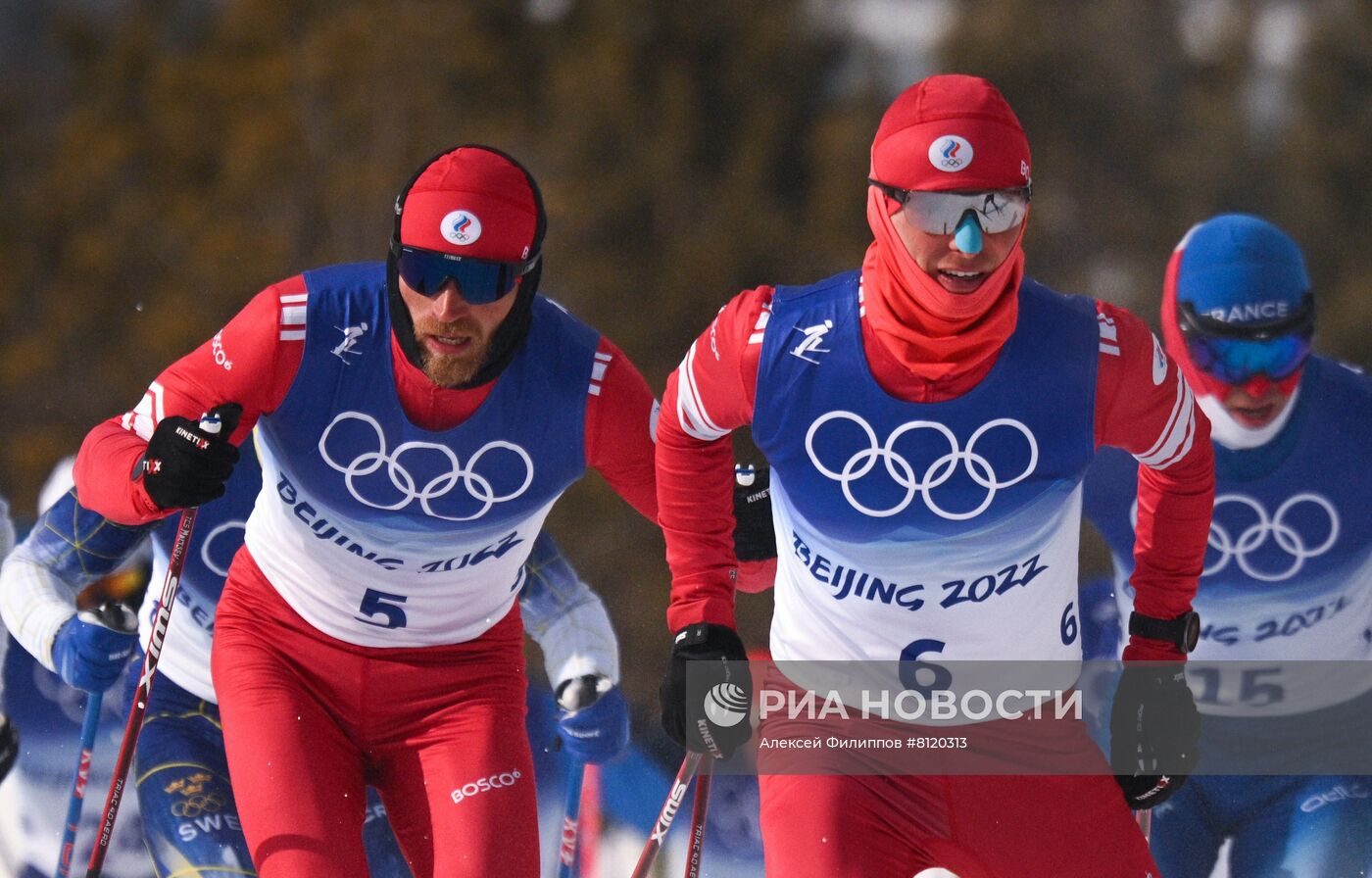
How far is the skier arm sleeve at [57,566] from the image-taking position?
16.0 feet

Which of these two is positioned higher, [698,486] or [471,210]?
[471,210]

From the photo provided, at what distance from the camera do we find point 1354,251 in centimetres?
1248

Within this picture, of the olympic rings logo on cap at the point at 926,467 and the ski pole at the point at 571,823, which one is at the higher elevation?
the olympic rings logo on cap at the point at 926,467

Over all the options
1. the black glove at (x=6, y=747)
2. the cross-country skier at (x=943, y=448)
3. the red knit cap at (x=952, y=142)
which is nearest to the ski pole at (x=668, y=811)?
the cross-country skier at (x=943, y=448)

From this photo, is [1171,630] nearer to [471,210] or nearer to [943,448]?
[943,448]

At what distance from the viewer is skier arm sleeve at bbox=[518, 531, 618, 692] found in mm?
5062

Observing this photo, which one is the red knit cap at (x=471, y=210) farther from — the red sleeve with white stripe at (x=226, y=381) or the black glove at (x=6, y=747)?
the black glove at (x=6, y=747)

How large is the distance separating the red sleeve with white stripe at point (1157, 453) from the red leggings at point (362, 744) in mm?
1330

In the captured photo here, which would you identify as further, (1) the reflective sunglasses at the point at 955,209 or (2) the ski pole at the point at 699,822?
(2) the ski pole at the point at 699,822

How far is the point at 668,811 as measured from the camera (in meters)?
4.29

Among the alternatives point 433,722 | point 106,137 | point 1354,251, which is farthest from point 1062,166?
point 433,722

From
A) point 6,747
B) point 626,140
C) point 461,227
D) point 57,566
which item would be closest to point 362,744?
point 461,227

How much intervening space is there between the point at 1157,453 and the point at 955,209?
0.63 meters

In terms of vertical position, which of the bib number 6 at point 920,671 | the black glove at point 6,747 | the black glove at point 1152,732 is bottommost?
the black glove at point 6,747
